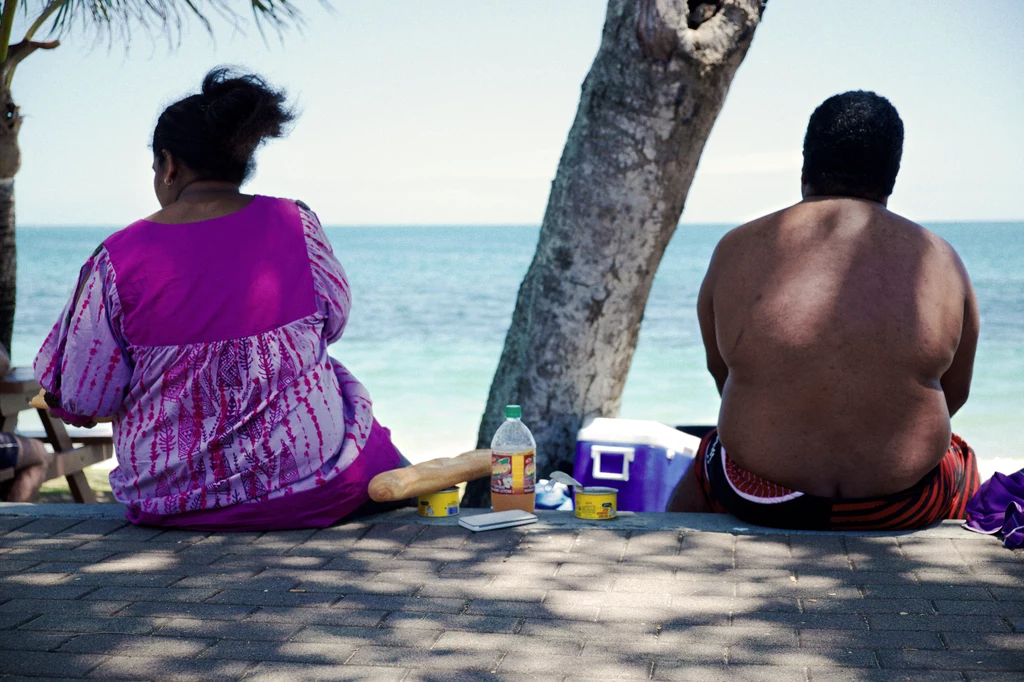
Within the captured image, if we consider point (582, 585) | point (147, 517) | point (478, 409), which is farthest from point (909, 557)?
point (478, 409)

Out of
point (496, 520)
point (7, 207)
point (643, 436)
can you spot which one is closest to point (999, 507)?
point (643, 436)

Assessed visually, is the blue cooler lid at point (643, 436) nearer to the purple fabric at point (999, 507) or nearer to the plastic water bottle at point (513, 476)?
the plastic water bottle at point (513, 476)

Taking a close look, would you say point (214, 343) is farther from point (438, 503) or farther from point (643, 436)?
point (643, 436)

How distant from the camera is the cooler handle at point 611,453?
4.56m

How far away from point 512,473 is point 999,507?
1.62 m

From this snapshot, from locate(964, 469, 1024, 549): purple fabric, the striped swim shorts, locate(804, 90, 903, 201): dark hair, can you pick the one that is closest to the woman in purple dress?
the striped swim shorts

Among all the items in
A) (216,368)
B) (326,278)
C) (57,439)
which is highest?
(326,278)

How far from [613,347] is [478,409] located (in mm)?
10222

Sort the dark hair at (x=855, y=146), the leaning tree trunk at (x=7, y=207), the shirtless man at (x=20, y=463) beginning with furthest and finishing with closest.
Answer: the leaning tree trunk at (x=7, y=207) < the shirtless man at (x=20, y=463) < the dark hair at (x=855, y=146)

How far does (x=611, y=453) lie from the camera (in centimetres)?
461

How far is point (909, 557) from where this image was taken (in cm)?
312

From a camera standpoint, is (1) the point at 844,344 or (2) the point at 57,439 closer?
(1) the point at 844,344

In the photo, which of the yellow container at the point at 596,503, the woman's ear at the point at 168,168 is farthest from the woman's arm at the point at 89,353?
the yellow container at the point at 596,503

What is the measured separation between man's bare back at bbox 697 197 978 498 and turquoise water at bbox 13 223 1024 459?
327 inches
